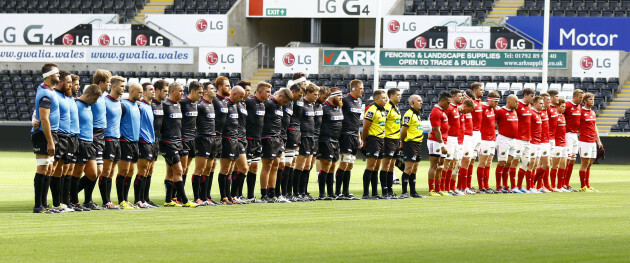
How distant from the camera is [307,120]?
17.7 metres

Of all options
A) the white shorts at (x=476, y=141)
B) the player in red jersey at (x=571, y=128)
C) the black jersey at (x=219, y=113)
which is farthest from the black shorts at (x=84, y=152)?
the player in red jersey at (x=571, y=128)

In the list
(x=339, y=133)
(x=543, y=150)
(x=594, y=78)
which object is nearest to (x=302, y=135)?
(x=339, y=133)

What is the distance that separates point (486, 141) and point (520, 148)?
2.74ft

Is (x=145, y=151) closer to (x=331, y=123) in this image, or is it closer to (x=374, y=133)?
(x=331, y=123)

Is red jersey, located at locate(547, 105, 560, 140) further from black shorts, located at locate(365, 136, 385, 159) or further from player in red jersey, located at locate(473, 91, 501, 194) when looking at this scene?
black shorts, located at locate(365, 136, 385, 159)

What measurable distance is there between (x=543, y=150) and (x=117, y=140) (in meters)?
9.95

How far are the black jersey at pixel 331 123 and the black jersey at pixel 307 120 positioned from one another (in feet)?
0.91

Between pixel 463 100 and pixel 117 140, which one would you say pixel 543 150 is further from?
pixel 117 140

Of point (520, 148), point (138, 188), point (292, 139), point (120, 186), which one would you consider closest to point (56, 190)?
point (120, 186)

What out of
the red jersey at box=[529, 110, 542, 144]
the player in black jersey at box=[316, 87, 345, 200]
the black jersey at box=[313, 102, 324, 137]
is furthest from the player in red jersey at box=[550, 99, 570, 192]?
the black jersey at box=[313, 102, 324, 137]

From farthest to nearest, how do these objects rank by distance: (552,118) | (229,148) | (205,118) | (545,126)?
(552,118) < (545,126) < (229,148) < (205,118)

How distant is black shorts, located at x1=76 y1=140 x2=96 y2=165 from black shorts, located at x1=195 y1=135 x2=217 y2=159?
2115 millimetres

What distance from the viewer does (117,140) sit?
1498 cm

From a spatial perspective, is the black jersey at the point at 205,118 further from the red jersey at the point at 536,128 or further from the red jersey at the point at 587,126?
the red jersey at the point at 587,126
